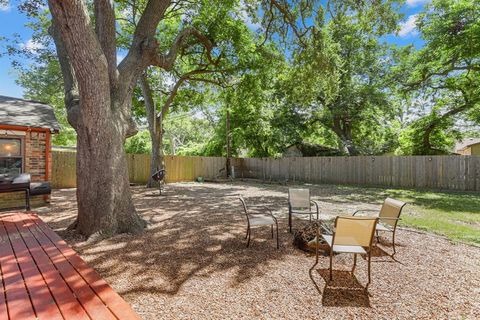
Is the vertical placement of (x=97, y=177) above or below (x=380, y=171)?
above

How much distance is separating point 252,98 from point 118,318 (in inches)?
493

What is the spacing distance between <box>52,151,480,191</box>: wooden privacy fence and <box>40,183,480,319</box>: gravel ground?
337 inches

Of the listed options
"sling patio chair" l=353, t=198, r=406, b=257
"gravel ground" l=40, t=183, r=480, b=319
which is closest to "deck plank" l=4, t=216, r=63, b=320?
"gravel ground" l=40, t=183, r=480, b=319

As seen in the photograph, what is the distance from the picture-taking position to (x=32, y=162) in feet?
26.1

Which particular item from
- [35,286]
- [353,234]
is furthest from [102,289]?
[353,234]

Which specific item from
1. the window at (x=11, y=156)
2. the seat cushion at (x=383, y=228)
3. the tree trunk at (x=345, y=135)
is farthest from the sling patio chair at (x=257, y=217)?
the tree trunk at (x=345, y=135)

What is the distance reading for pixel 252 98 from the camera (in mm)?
13523

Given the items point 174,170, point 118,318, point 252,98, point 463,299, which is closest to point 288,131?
point 252,98

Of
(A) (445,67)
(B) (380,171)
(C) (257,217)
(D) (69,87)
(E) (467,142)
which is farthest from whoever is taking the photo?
(E) (467,142)

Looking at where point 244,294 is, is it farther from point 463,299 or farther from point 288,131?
point 288,131

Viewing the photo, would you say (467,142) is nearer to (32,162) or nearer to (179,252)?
(179,252)

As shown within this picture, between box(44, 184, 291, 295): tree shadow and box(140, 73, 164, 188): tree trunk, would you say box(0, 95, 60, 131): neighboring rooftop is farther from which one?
box(140, 73, 164, 188): tree trunk

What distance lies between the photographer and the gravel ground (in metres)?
2.49

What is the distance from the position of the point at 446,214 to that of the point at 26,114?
12186 mm
